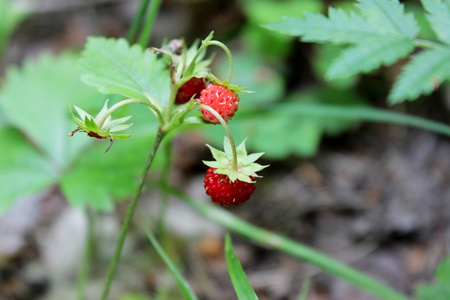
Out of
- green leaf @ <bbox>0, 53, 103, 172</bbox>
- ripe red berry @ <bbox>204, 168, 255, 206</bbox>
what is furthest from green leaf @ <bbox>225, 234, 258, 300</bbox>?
green leaf @ <bbox>0, 53, 103, 172</bbox>

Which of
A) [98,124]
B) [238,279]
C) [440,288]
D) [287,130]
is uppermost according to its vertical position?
[98,124]

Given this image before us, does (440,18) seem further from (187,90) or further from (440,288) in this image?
(440,288)

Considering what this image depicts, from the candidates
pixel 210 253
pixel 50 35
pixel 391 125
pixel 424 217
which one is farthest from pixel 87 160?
pixel 50 35

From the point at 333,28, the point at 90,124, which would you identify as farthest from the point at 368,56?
the point at 90,124

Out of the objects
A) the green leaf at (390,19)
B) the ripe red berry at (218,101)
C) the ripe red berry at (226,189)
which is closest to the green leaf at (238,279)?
the ripe red berry at (226,189)

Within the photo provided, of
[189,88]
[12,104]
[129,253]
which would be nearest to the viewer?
[189,88]

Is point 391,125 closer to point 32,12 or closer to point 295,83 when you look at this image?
point 295,83

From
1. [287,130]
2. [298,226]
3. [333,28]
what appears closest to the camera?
[333,28]
